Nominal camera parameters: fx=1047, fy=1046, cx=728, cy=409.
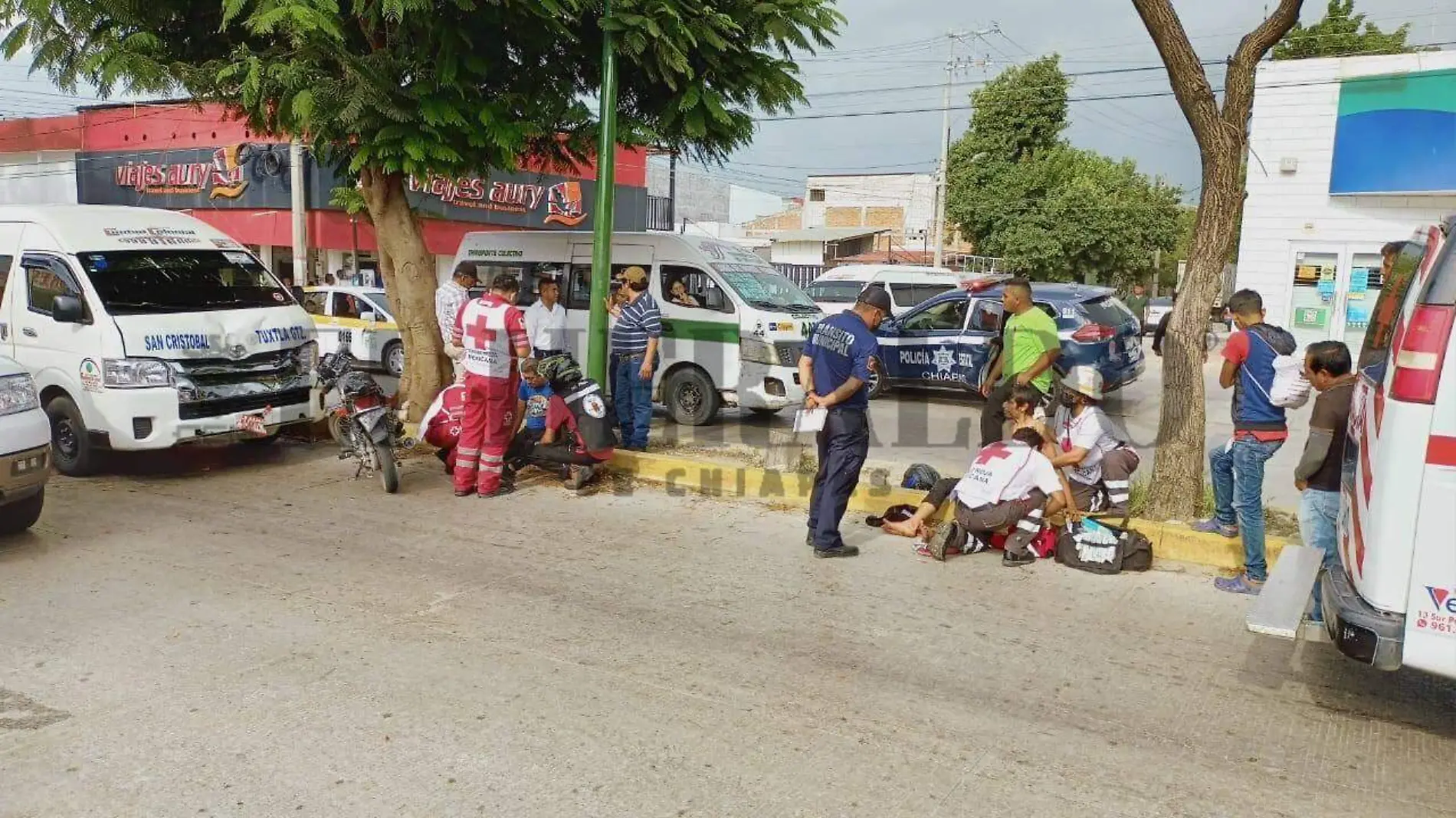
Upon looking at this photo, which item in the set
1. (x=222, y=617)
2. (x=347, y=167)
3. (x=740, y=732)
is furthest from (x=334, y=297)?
(x=740, y=732)

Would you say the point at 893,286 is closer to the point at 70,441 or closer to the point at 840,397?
the point at 840,397

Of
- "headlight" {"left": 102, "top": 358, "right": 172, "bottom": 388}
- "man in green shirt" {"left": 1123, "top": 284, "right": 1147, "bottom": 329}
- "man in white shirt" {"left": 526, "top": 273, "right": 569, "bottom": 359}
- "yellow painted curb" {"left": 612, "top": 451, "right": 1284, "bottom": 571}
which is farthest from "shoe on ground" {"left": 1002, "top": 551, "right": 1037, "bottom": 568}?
"man in green shirt" {"left": 1123, "top": 284, "right": 1147, "bottom": 329}

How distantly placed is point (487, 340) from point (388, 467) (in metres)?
1.34

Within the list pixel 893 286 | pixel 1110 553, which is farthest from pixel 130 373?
pixel 893 286

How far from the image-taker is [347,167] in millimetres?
10195

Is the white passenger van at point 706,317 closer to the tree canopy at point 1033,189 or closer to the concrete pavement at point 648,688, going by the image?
the concrete pavement at point 648,688

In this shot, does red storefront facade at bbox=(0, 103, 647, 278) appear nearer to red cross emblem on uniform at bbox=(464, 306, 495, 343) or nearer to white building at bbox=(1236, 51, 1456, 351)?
white building at bbox=(1236, 51, 1456, 351)

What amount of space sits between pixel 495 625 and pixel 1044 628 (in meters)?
2.83

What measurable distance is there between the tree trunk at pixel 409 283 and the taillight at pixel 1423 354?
879cm

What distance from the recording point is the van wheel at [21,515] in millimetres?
6727

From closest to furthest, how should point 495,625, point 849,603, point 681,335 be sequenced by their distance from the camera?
point 495,625, point 849,603, point 681,335

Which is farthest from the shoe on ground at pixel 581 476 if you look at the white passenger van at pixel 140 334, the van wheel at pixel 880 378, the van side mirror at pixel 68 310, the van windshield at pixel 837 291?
the van windshield at pixel 837 291

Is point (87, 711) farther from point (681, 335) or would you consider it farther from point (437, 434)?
point (681, 335)

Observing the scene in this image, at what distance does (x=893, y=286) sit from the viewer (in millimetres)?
19812
